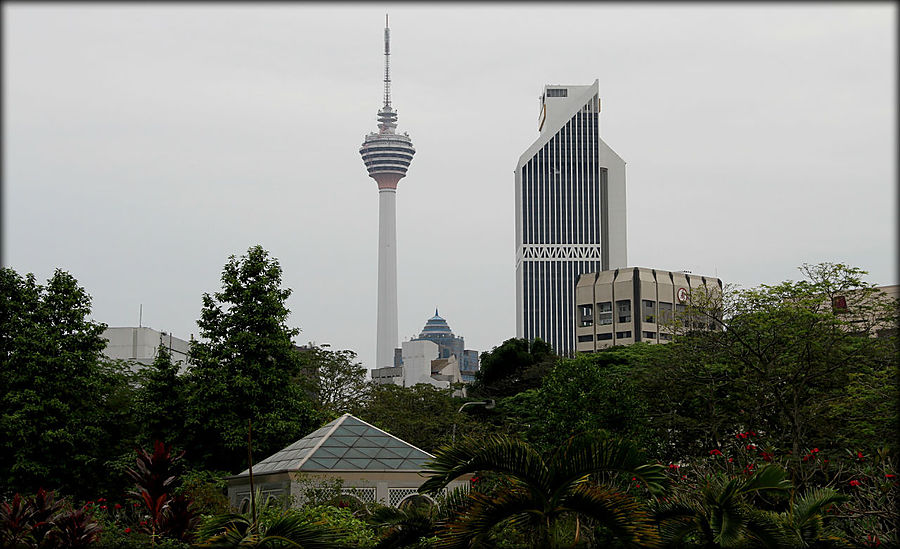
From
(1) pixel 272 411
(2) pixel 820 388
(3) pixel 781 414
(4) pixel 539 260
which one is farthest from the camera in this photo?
(4) pixel 539 260

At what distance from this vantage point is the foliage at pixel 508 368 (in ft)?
230

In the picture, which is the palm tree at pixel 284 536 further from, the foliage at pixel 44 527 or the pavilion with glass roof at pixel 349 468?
the pavilion with glass roof at pixel 349 468

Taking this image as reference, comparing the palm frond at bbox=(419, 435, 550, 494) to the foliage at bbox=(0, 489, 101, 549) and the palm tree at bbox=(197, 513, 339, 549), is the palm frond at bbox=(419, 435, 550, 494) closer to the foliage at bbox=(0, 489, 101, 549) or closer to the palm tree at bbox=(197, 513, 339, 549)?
the palm tree at bbox=(197, 513, 339, 549)

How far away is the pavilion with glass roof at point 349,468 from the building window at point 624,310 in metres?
105

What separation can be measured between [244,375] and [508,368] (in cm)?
3920

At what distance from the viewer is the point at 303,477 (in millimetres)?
22891

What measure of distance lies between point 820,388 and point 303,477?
17216 millimetres

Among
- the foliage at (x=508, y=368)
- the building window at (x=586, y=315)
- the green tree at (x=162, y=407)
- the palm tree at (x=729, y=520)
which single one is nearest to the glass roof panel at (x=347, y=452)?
the green tree at (x=162, y=407)

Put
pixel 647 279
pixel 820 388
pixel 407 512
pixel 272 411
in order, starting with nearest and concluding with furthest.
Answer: pixel 407 512
pixel 820 388
pixel 272 411
pixel 647 279

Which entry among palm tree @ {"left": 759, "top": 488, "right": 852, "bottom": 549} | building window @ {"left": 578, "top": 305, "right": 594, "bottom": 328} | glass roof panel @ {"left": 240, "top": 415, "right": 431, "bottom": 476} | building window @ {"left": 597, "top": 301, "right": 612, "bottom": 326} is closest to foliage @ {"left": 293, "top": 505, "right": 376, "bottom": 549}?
palm tree @ {"left": 759, "top": 488, "right": 852, "bottom": 549}

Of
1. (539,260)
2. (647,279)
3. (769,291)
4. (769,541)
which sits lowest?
(769,541)

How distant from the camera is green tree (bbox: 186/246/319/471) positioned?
33.9 metres

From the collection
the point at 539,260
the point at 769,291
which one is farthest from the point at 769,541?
the point at 539,260

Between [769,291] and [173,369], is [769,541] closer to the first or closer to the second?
[769,291]
